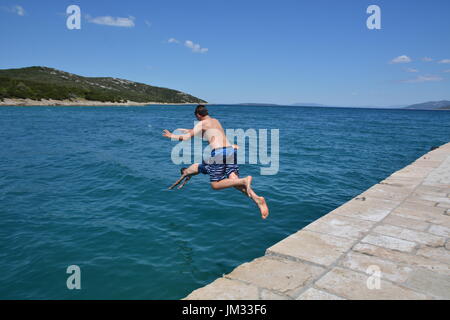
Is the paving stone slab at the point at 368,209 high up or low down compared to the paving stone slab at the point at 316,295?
up

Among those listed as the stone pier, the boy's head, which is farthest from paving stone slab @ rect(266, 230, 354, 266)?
the boy's head

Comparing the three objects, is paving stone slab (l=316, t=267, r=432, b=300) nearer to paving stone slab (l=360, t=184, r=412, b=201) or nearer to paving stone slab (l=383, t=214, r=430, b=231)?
paving stone slab (l=383, t=214, r=430, b=231)

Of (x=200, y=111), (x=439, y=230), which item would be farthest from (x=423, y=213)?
(x=200, y=111)

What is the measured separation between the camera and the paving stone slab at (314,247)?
4672 mm

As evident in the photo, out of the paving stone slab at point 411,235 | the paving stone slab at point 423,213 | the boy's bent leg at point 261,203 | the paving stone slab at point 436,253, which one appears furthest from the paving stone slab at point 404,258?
the paving stone slab at point 423,213

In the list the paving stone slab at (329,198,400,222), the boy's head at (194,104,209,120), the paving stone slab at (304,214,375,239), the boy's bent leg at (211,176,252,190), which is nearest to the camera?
the paving stone slab at (304,214,375,239)

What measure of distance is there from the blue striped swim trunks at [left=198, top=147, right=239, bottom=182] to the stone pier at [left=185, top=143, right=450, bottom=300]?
71.9 inches

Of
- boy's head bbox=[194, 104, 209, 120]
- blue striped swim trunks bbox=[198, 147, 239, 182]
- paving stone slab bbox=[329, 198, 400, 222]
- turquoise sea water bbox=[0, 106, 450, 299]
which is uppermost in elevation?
boy's head bbox=[194, 104, 209, 120]

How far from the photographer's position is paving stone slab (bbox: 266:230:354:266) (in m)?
4.67

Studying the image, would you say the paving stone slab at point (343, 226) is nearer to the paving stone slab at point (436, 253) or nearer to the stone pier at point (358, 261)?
the stone pier at point (358, 261)

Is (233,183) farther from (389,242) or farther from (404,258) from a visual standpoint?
(404,258)

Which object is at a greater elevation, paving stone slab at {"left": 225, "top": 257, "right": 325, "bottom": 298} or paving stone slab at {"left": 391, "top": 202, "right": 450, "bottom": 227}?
paving stone slab at {"left": 391, "top": 202, "right": 450, "bottom": 227}

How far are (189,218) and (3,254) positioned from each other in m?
4.42

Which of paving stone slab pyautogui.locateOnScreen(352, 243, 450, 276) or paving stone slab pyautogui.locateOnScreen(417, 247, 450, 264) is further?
paving stone slab pyautogui.locateOnScreen(417, 247, 450, 264)
